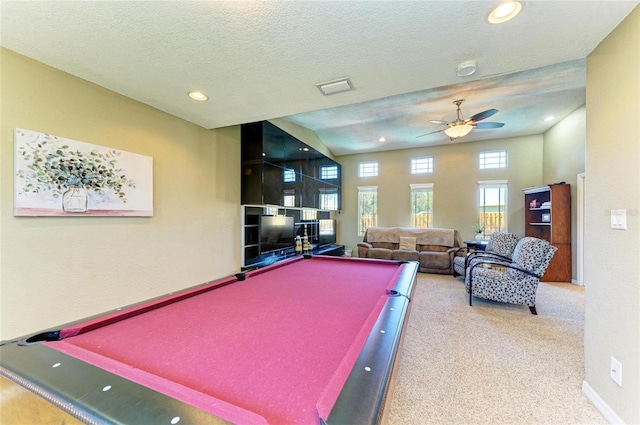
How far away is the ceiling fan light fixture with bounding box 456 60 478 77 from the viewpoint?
1858 millimetres

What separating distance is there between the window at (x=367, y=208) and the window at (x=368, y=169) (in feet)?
1.23

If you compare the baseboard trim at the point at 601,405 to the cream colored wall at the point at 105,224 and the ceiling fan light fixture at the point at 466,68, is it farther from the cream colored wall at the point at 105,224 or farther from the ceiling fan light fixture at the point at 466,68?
the cream colored wall at the point at 105,224

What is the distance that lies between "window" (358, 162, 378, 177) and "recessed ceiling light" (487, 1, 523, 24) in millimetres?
5371

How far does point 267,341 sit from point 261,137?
3.07 m

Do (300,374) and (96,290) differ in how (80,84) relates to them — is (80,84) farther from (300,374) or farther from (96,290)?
(300,374)

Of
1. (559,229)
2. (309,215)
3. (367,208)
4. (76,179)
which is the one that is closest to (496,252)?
(559,229)

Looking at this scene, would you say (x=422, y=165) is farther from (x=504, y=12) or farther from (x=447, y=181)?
(x=504, y=12)

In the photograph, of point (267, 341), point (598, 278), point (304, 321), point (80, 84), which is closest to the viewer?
point (267, 341)

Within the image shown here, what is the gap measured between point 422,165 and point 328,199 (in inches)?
102

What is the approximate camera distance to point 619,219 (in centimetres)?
142

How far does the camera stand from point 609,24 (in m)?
1.45

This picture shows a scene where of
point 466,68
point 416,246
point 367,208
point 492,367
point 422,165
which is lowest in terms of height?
point 492,367

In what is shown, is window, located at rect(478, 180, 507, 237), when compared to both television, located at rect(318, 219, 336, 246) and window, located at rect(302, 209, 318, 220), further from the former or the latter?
window, located at rect(302, 209, 318, 220)

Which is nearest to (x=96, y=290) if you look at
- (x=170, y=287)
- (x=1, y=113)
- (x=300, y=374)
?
(x=170, y=287)
